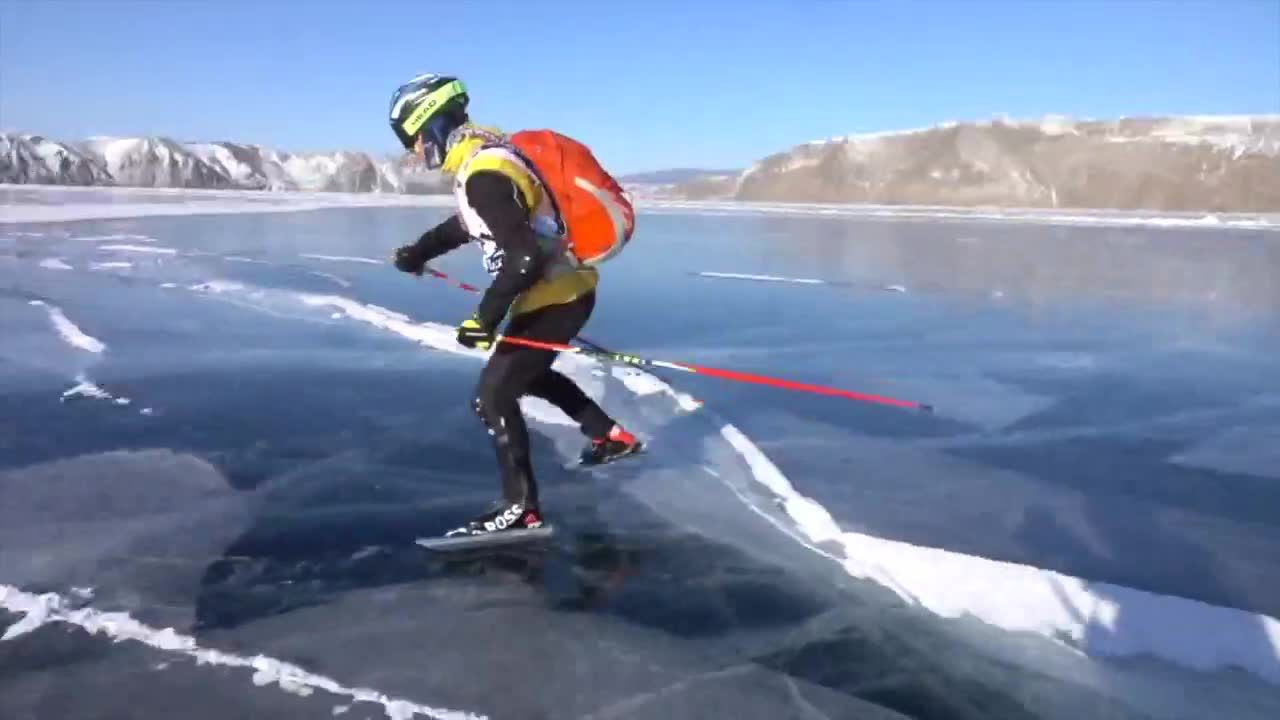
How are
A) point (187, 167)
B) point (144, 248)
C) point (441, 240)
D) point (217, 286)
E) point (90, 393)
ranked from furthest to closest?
point (187, 167)
point (144, 248)
point (217, 286)
point (90, 393)
point (441, 240)

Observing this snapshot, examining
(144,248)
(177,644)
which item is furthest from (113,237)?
(177,644)

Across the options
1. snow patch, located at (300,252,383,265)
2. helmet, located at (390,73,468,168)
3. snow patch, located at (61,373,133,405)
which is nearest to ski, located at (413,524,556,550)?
helmet, located at (390,73,468,168)

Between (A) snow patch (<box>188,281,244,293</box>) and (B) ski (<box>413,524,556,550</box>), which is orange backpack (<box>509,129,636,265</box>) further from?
(A) snow patch (<box>188,281,244,293</box>)

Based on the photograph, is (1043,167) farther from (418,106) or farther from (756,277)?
(418,106)

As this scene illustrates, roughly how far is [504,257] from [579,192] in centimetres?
38

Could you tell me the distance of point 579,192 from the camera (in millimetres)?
3348

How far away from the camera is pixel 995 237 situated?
75.0ft

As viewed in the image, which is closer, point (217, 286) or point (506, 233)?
point (506, 233)

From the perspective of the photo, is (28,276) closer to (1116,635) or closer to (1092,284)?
(1116,635)

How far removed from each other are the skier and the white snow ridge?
38.8 inches

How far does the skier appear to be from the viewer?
315 centimetres

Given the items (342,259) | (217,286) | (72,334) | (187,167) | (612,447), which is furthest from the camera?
(187,167)

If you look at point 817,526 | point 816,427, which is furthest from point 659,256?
point 817,526

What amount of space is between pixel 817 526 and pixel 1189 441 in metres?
2.61
